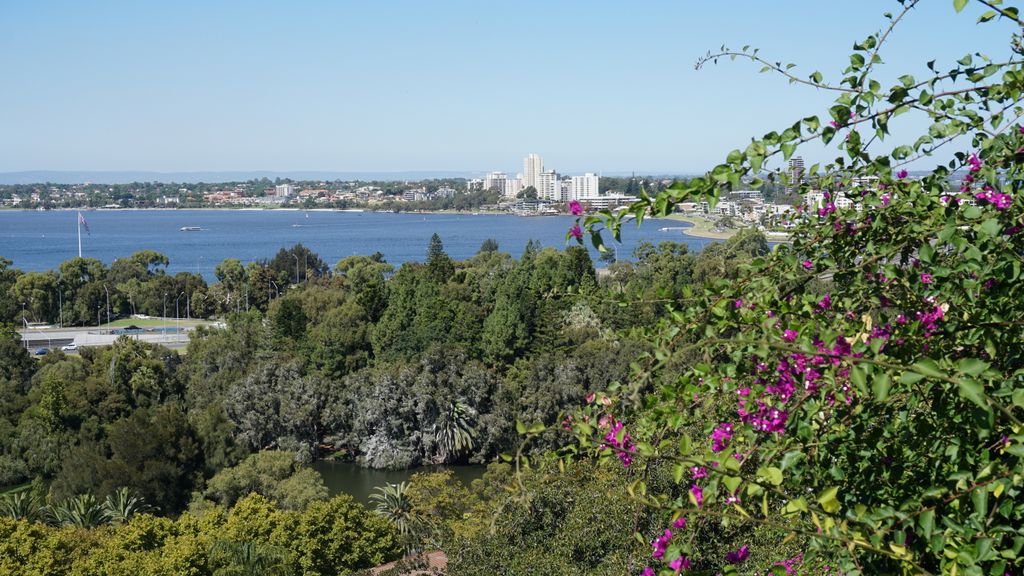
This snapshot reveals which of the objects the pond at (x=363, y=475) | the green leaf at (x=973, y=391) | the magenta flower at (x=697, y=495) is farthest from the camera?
the pond at (x=363, y=475)

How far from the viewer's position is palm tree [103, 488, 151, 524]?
632 inches

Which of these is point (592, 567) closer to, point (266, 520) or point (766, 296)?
point (266, 520)

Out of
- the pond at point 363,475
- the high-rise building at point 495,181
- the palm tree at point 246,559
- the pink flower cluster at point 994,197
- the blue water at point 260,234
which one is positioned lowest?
the blue water at point 260,234

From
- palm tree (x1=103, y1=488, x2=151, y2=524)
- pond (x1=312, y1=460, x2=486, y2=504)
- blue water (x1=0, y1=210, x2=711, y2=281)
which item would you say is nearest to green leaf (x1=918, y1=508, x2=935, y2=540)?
palm tree (x1=103, y1=488, x2=151, y2=524)

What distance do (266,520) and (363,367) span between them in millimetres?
11972

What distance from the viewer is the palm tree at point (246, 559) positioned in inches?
443

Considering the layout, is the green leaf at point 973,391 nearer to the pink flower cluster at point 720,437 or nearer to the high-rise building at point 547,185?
the pink flower cluster at point 720,437

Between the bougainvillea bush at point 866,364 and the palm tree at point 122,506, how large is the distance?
1487 cm

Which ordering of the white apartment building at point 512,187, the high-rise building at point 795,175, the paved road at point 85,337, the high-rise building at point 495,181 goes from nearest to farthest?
the high-rise building at point 795,175, the paved road at point 85,337, the white apartment building at point 512,187, the high-rise building at point 495,181

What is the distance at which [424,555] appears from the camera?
38.9 feet

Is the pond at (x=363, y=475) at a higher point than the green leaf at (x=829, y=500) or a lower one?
lower

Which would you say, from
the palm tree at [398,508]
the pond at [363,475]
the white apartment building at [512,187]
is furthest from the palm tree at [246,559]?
the white apartment building at [512,187]

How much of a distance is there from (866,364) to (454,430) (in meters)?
20.0

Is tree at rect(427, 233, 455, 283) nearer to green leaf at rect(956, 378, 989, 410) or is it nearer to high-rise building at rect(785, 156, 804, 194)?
high-rise building at rect(785, 156, 804, 194)
